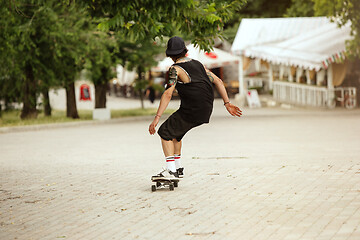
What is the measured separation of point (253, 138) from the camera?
1798cm

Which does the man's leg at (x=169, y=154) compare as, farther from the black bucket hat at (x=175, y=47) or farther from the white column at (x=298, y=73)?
the white column at (x=298, y=73)

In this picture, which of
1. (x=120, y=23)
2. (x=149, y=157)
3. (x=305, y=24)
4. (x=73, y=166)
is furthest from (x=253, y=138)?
(x=305, y=24)

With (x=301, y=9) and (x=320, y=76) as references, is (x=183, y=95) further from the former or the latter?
(x=301, y=9)

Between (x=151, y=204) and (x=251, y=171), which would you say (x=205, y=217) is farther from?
(x=251, y=171)

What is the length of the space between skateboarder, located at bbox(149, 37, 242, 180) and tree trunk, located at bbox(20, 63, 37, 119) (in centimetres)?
2008

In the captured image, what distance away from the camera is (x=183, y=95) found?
360 inches

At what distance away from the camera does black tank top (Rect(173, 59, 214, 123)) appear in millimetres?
9070

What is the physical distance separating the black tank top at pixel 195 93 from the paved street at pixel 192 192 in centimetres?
89

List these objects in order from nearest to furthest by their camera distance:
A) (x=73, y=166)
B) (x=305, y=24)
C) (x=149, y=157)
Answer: (x=73, y=166), (x=149, y=157), (x=305, y=24)

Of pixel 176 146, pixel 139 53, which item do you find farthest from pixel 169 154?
pixel 139 53

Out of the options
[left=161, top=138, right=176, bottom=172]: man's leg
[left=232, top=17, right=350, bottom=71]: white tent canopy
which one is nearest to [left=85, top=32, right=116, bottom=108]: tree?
[left=232, top=17, right=350, bottom=71]: white tent canopy

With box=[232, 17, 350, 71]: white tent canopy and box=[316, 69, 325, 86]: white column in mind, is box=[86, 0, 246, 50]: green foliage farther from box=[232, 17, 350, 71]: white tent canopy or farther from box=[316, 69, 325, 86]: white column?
box=[316, 69, 325, 86]: white column

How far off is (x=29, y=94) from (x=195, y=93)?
2073cm

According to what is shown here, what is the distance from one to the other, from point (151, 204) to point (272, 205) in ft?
4.24
